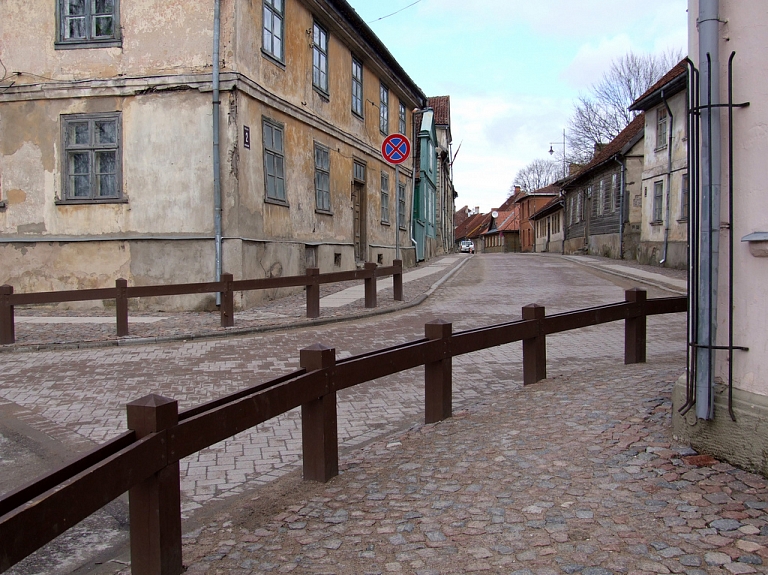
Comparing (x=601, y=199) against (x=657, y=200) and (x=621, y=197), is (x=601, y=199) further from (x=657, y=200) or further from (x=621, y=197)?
(x=657, y=200)

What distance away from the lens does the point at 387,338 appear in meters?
10.5

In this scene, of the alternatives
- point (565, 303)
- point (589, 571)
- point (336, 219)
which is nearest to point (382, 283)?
point (336, 219)

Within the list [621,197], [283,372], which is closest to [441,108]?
[621,197]

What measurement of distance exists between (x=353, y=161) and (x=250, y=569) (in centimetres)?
1891

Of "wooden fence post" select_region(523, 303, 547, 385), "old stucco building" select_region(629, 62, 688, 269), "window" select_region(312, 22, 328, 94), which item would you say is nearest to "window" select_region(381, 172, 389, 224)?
"window" select_region(312, 22, 328, 94)

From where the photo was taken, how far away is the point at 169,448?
296 cm

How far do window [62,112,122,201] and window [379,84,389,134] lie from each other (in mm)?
11758

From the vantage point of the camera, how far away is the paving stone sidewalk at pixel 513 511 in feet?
10.4

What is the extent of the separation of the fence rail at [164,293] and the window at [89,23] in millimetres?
5837

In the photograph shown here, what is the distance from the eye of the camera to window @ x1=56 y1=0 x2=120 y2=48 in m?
14.0

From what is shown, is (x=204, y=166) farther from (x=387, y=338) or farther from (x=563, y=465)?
(x=563, y=465)

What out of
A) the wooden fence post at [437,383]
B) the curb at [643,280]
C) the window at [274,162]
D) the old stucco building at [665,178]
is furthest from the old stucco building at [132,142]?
the old stucco building at [665,178]

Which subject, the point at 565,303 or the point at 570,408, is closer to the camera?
the point at 570,408

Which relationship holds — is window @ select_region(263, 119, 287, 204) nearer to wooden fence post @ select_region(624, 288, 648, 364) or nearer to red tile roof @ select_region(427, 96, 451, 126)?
wooden fence post @ select_region(624, 288, 648, 364)
